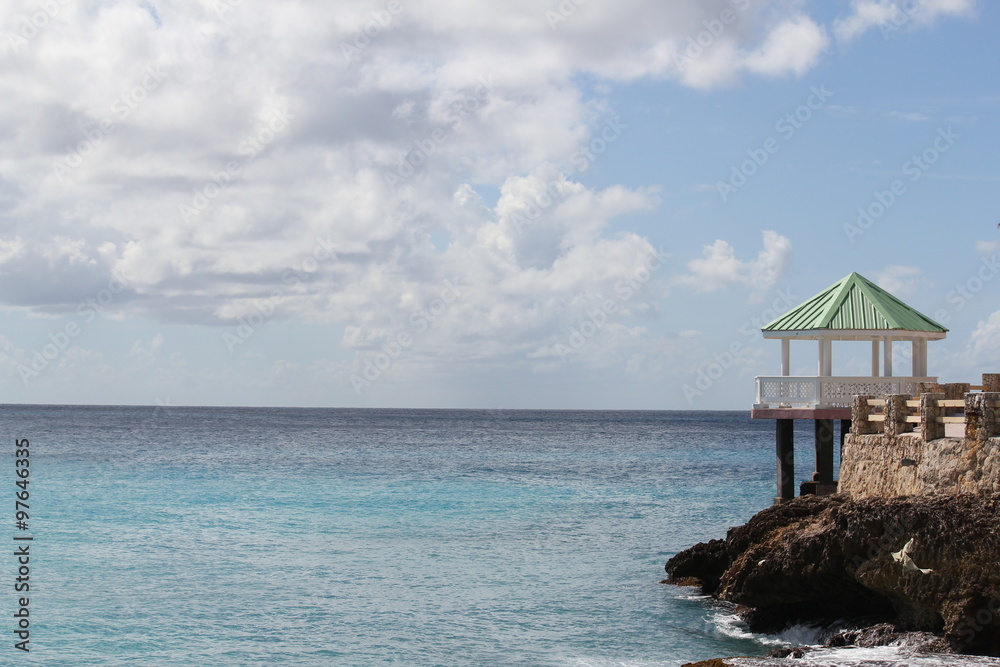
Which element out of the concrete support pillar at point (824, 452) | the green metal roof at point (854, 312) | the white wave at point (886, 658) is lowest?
the white wave at point (886, 658)

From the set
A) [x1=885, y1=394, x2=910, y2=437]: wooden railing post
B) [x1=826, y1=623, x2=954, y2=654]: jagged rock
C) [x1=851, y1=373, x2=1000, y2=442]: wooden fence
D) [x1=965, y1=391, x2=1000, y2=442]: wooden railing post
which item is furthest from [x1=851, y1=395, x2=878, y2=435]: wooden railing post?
[x1=826, y1=623, x2=954, y2=654]: jagged rock

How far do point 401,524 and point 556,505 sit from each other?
746 cm

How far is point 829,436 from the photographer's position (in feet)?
79.2

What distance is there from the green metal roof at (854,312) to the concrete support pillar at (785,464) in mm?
2512

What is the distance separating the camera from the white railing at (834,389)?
76.3 ft

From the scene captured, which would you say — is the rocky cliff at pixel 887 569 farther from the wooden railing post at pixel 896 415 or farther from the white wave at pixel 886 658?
the wooden railing post at pixel 896 415

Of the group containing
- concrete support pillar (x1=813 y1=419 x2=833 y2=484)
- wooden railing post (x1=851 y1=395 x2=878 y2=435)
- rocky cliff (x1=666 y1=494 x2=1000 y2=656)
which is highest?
wooden railing post (x1=851 y1=395 x2=878 y2=435)

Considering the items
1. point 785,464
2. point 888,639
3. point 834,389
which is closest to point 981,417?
point 888,639

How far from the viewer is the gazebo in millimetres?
23312

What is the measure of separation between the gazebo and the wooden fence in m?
2.25

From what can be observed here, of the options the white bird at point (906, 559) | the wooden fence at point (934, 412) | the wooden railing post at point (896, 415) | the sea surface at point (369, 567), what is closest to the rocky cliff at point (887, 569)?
the white bird at point (906, 559)

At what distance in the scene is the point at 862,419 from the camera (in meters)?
20.3

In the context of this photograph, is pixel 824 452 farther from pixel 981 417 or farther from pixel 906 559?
pixel 906 559

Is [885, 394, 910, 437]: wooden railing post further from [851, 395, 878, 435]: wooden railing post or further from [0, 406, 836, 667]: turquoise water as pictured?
[0, 406, 836, 667]: turquoise water
